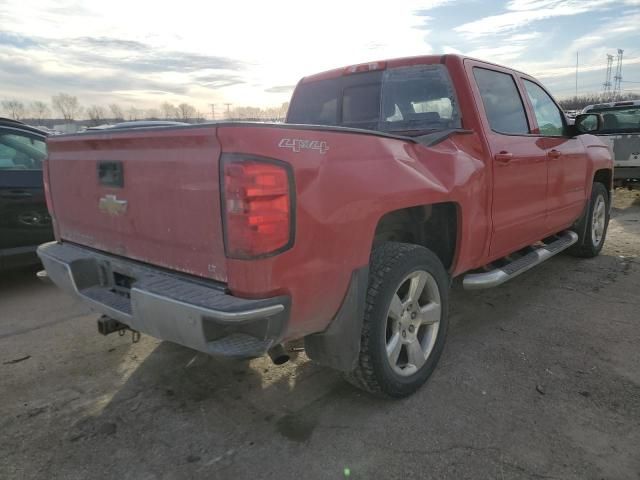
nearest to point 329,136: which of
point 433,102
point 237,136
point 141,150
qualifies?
point 237,136

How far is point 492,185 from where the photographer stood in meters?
3.35

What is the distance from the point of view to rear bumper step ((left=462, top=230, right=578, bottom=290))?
333cm

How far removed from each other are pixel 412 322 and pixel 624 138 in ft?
30.7

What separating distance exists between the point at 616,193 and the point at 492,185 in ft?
35.4

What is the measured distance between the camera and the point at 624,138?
9859mm

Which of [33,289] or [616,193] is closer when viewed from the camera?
[33,289]

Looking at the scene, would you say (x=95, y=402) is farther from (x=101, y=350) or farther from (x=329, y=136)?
(x=329, y=136)

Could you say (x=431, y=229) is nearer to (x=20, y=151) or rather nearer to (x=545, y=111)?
(x=545, y=111)

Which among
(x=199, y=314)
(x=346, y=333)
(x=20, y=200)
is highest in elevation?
(x=20, y=200)

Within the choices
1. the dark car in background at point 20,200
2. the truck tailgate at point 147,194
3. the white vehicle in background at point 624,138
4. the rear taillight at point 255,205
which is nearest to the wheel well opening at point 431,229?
the rear taillight at point 255,205

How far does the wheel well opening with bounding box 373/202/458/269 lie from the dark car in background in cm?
368

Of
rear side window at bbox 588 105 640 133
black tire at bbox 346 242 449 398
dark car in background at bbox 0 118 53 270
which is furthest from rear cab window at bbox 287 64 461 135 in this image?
rear side window at bbox 588 105 640 133

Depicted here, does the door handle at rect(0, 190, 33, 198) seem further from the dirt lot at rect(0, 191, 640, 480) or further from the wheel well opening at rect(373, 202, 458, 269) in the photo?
the wheel well opening at rect(373, 202, 458, 269)

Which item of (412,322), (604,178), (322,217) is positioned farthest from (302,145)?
(604,178)
